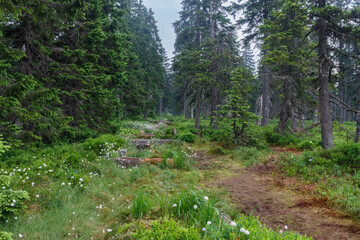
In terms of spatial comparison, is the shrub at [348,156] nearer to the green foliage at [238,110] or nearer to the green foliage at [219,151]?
the green foliage at [238,110]

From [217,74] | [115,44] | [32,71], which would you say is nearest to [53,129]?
[32,71]

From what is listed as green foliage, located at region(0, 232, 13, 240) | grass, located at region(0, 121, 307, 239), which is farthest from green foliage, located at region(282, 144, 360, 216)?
green foliage, located at region(0, 232, 13, 240)

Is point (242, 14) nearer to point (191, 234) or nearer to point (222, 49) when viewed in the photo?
point (222, 49)

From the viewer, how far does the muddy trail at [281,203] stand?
12.6 ft

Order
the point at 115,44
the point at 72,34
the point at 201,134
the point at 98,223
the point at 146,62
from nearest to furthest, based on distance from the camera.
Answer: the point at 98,223
the point at 72,34
the point at 115,44
the point at 201,134
the point at 146,62

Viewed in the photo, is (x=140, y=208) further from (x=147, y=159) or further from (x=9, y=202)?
(x=147, y=159)

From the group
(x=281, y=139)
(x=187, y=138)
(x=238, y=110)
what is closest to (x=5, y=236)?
(x=238, y=110)

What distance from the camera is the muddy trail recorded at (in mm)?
3836

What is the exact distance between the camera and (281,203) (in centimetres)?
507

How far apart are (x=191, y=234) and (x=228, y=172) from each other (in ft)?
18.4

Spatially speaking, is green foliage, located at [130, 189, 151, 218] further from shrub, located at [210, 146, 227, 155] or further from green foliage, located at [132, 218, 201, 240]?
shrub, located at [210, 146, 227, 155]

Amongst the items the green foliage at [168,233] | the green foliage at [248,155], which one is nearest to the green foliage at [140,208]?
the green foliage at [168,233]

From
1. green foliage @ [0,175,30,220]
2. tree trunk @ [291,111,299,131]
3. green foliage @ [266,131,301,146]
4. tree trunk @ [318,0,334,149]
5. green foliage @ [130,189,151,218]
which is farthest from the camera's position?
tree trunk @ [291,111,299,131]

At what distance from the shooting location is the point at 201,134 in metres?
15.6
